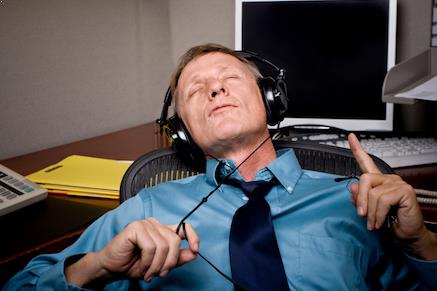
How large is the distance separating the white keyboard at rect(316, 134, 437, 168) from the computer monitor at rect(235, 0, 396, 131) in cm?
15

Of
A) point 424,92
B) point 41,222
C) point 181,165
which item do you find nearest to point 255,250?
point 181,165

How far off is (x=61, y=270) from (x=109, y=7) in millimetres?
1209

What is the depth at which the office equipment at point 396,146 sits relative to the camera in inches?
47.7

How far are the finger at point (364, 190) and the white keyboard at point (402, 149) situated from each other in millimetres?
504

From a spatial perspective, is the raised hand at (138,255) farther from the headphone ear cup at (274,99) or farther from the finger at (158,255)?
the headphone ear cup at (274,99)

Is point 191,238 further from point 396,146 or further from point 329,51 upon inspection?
point 329,51

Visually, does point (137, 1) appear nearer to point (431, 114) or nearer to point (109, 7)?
point (109, 7)

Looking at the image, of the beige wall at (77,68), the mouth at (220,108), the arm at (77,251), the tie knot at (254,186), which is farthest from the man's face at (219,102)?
the beige wall at (77,68)

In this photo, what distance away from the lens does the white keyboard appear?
121cm

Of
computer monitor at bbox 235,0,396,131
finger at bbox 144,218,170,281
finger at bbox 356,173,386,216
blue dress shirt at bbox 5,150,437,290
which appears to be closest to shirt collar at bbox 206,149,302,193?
blue dress shirt at bbox 5,150,437,290

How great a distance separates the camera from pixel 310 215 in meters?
0.91

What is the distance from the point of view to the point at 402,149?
1.24 m

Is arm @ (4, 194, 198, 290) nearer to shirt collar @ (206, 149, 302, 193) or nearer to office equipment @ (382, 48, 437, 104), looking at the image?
shirt collar @ (206, 149, 302, 193)

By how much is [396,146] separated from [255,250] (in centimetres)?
70
